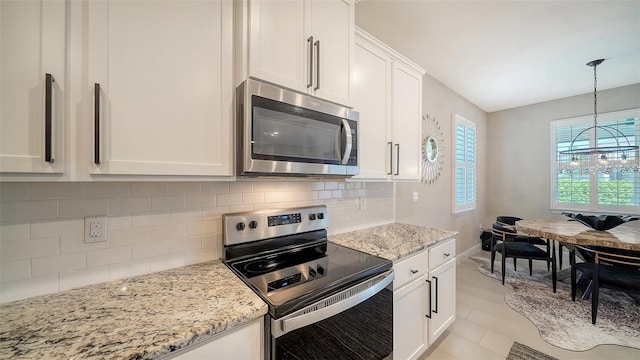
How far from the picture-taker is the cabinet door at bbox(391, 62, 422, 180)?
2.00 m

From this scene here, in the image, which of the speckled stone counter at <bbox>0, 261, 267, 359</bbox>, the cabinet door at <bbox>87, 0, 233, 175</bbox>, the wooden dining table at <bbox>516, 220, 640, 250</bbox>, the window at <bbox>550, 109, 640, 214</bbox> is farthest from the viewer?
the window at <bbox>550, 109, 640, 214</bbox>

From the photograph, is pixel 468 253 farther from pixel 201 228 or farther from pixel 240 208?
pixel 201 228

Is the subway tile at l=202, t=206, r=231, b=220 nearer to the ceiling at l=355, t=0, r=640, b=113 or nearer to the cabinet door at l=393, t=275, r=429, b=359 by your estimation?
the cabinet door at l=393, t=275, r=429, b=359

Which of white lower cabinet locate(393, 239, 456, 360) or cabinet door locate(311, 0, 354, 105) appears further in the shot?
white lower cabinet locate(393, 239, 456, 360)

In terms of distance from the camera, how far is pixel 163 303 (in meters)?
0.90

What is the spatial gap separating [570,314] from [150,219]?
3.70m

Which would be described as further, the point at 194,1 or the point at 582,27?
the point at 582,27

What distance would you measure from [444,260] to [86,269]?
2185 millimetres

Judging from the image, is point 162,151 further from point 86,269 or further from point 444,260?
point 444,260

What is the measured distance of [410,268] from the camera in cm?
157

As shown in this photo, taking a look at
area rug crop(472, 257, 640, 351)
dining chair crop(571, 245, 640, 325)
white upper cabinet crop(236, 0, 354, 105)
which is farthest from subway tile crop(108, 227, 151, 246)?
dining chair crop(571, 245, 640, 325)

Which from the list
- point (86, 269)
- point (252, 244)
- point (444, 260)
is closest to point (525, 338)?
point (444, 260)

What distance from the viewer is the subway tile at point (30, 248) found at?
90 centimetres

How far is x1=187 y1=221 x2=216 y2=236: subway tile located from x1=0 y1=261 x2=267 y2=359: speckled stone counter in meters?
0.25
